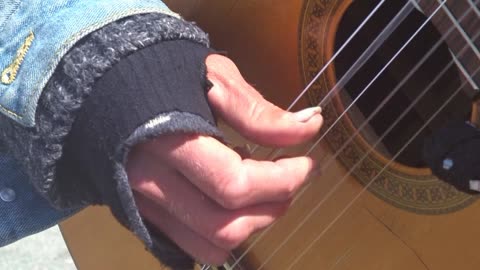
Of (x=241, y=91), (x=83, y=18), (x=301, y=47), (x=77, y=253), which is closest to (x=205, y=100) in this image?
(x=241, y=91)

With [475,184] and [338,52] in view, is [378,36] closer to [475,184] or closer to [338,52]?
[338,52]

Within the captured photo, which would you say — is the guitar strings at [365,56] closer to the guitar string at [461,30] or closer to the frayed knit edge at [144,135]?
the guitar string at [461,30]

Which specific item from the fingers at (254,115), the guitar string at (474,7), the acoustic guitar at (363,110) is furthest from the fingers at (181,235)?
the guitar string at (474,7)

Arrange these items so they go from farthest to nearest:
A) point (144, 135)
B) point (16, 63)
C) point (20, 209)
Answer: point (20, 209) → point (16, 63) → point (144, 135)

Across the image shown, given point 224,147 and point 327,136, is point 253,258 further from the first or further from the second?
point 224,147

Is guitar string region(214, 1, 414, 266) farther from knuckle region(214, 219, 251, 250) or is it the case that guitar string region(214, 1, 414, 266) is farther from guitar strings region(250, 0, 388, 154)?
knuckle region(214, 219, 251, 250)

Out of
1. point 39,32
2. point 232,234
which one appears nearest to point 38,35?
point 39,32
